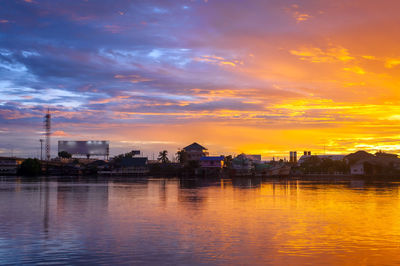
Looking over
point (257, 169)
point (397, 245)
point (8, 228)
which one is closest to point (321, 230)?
point (397, 245)

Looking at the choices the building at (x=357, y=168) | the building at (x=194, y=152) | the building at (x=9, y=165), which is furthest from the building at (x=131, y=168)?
the building at (x=357, y=168)

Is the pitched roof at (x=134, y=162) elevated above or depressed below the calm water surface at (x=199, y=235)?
above

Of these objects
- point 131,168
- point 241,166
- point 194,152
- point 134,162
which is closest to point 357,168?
point 241,166

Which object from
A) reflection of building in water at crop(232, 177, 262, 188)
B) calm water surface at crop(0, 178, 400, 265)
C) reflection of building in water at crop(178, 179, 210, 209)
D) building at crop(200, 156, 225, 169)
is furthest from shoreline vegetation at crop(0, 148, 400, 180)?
calm water surface at crop(0, 178, 400, 265)

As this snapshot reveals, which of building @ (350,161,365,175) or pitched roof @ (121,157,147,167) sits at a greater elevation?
pitched roof @ (121,157,147,167)

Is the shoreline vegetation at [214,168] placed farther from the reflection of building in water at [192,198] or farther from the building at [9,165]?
the reflection of building in water at [192,198]

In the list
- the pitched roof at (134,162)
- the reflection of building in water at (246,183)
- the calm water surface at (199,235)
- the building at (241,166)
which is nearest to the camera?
the calm water surface at (199,235)

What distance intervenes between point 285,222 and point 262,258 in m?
11.4

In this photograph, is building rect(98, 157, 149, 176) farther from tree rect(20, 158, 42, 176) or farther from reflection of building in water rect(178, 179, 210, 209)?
reflection of building in water rect(178, 179, 210, 209)

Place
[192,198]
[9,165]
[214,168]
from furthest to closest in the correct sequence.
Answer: [9,165] → [214,168] → [192,198]

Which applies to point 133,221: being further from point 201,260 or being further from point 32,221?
point 201,260

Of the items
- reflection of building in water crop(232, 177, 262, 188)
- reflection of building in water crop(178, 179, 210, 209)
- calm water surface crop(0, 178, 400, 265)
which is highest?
calm water surface crop(0, 178, 400, 265)

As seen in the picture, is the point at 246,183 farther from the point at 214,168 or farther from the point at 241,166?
the point at 241,166

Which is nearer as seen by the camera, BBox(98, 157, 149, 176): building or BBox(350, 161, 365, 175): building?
BBox(350, 161, 365, 175): building
